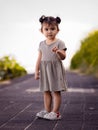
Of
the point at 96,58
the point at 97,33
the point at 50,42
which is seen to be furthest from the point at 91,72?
the point at 50,42

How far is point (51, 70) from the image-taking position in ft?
28.0

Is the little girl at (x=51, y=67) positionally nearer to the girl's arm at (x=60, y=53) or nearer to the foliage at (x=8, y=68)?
the girl's arm at (x=60, y=53)

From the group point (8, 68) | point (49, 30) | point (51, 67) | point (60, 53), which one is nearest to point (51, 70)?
point (51, 67)

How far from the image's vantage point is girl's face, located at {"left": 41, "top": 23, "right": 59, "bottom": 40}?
8.43m

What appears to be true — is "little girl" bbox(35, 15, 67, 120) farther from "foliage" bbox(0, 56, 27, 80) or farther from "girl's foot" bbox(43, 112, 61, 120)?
"foliage" bbox(0, 56, 27, 80)

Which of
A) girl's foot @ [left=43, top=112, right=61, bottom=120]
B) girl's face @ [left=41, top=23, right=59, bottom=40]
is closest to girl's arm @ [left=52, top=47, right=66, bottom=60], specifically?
girl's face @ [left=41, top=23, right=59, bottom=40]

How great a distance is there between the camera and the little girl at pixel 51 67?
331 inches

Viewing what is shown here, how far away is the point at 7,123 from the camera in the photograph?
793cm

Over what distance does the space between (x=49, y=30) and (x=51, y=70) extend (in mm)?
647

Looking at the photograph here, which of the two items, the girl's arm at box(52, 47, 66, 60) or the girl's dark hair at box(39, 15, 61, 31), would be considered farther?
the girl's dark hair at box(39, 15, 61, 31)

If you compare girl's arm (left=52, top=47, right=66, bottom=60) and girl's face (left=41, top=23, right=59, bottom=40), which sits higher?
girl's face (left=41, top=23, right=59, bottom=40)

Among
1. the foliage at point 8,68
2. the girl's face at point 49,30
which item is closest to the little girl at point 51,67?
the girl's face at point 49,30

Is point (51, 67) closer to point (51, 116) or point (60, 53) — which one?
point (60, 53)

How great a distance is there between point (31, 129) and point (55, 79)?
1.45m
